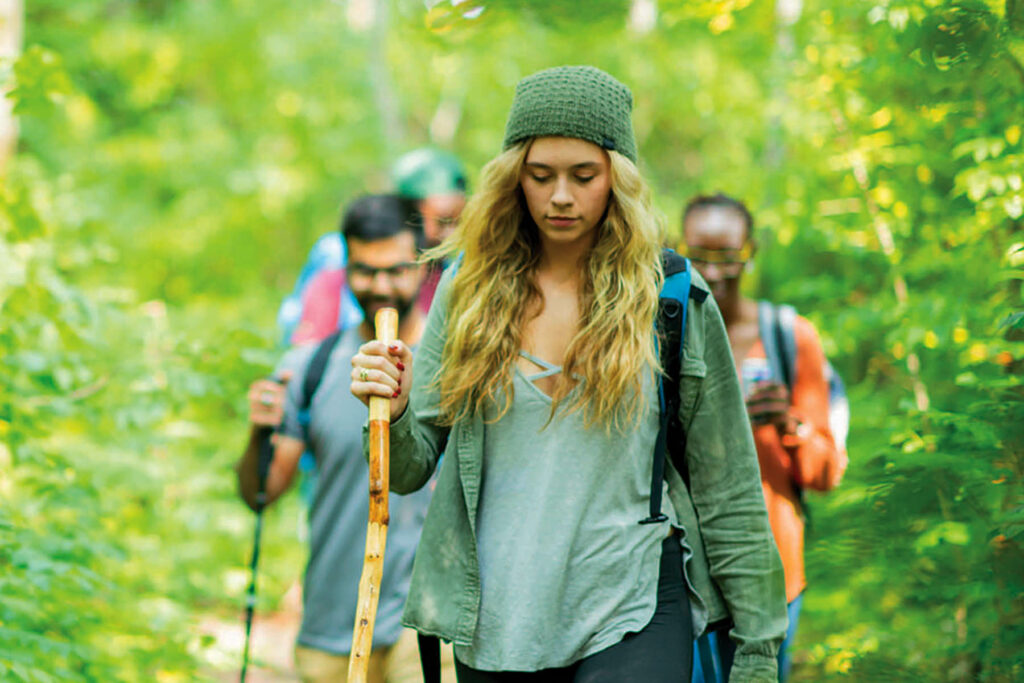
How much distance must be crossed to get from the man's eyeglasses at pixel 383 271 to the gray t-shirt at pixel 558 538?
1787 millimetres

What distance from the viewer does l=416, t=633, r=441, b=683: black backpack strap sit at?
9.25 feet

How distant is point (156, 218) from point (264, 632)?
793cm

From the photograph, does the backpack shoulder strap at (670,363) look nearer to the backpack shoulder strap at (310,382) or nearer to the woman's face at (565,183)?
the woman's face at (565,183)

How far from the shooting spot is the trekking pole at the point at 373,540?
2535 mm

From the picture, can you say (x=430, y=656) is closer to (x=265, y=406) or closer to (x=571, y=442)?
(x=571, y=442)

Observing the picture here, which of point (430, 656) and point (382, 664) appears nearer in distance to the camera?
point (430, 656)

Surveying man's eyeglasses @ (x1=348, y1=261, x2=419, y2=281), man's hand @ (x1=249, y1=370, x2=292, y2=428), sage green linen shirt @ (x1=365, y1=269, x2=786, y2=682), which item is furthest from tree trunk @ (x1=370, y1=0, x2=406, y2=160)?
sage green linen shirt @ (x1=365, y1=269, x2=786, y2=682)

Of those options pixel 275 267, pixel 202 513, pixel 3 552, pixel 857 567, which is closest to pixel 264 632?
pixel 202 513

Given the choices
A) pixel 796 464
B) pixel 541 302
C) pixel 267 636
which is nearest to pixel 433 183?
pixel 796 464

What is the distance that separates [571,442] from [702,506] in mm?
445

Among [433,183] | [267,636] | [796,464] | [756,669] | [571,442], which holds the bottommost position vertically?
[267,636]

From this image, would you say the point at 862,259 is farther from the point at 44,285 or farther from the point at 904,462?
the point at 44,285

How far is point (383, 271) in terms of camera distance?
4398 millimetres

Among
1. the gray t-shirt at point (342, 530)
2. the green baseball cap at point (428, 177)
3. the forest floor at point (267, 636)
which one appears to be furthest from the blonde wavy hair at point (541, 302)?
the forest floor at point (267, 636)
